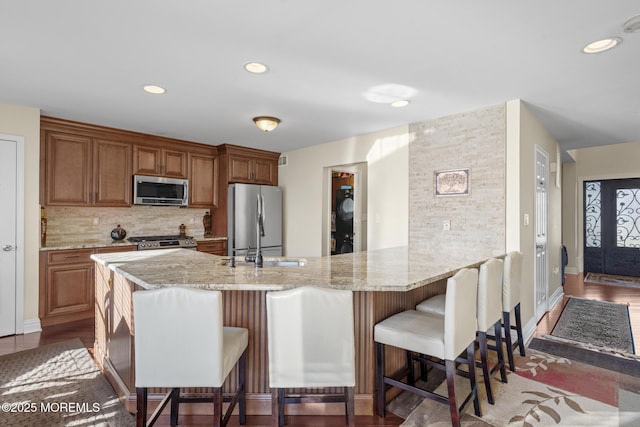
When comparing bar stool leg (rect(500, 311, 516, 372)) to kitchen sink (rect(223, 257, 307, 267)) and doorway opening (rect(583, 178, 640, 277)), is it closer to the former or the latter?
kitchen sink (rect(223, 257, 307, 267))

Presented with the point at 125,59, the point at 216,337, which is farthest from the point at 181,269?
the point at 125,59

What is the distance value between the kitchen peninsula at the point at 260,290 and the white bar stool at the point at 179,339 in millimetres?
54

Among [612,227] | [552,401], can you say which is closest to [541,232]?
[552,401]

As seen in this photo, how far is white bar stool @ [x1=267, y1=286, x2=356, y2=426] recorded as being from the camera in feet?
5.25

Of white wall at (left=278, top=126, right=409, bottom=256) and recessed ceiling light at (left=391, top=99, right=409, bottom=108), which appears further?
white wall at (left=278, top=126, right=409, bottom=256)

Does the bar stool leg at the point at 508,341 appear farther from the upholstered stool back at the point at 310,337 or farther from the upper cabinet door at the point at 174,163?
the upper cabinet door at the point at 174,163

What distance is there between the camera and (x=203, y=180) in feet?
17.0

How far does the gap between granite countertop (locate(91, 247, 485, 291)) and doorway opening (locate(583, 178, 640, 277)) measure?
5.88 metres

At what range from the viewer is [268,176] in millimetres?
5797

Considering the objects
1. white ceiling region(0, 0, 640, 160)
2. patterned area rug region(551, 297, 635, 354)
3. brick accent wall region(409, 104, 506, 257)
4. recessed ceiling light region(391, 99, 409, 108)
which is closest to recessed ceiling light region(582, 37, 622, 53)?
white ceiling region(0, 0, 640, 160)

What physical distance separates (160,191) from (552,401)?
15.5 ft

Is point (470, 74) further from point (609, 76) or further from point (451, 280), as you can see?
point (451, 280)

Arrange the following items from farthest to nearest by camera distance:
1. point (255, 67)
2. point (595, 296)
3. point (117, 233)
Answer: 1. point (595, 296)
2. point (117, 233)
3. point (255, 67)

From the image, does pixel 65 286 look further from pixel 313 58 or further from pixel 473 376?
pixel 473 376
